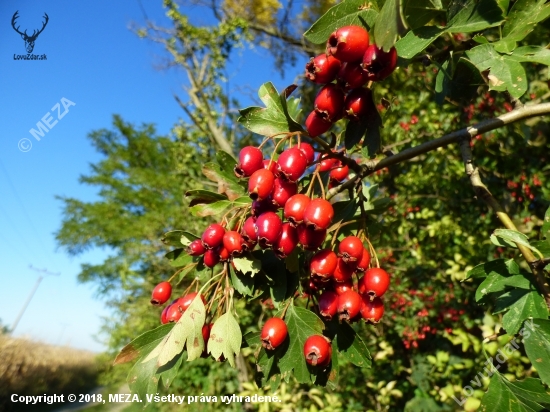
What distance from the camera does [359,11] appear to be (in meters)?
0.69

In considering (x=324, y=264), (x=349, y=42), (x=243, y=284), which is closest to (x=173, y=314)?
(x=243, y=284)

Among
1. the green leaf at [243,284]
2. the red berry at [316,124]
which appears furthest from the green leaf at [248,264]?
the red berry at [316,124]

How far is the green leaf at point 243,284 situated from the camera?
0.89 metres

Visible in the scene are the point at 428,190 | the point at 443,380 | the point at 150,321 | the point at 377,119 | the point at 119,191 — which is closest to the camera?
the point at 377,119

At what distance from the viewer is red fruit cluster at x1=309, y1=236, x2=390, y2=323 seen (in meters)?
0.81

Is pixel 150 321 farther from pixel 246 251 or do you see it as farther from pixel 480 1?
pixel 480 1

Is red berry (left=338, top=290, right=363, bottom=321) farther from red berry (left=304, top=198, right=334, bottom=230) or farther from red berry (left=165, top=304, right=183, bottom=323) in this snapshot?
red berry (left=165, top=304, right=183, bottom=323)

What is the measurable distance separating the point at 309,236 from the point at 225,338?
32 cm

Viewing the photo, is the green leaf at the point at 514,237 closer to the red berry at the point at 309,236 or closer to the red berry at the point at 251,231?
the red berry at the point at 309,236

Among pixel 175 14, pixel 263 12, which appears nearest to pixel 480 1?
pixel 175 14

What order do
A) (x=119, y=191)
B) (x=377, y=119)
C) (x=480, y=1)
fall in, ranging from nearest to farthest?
1. (x=480, y=1)
2. (x=377, y=119)
3. (x=119, y=191)

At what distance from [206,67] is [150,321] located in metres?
5.49

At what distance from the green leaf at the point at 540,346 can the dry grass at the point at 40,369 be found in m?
10.4

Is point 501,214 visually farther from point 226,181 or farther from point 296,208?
point 226,181
